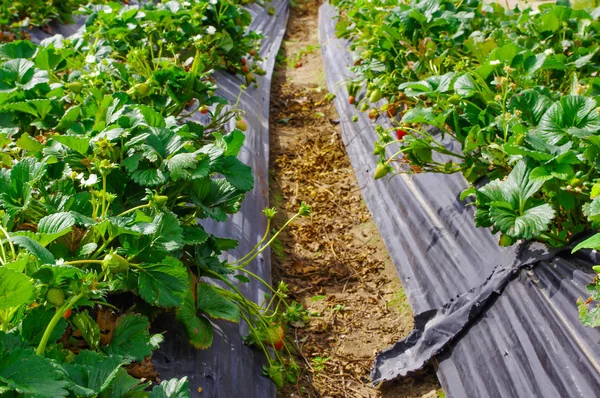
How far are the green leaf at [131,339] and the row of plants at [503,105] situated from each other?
3.82 feet

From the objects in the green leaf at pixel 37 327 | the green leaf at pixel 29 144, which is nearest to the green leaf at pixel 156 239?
the green leaf at pixel 37 327

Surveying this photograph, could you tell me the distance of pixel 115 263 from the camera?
4.97 ft

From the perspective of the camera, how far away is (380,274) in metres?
3.13

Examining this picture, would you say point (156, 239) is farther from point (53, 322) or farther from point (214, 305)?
point (214, 305)

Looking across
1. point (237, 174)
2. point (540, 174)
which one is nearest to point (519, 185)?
point (540, 174)

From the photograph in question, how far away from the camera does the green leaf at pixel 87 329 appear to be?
159 cm

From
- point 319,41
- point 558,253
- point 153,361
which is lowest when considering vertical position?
point 319,41

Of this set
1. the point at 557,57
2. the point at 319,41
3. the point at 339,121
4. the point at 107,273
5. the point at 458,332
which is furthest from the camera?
the point at 319,41

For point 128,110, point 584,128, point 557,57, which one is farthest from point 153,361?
point 557,57

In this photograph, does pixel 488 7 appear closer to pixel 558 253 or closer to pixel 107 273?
pixel 558 253

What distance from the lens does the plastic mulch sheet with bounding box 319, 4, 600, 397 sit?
76.5 inches

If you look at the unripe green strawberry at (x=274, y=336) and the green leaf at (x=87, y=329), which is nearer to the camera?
the green leaf at (x=87, y=329)

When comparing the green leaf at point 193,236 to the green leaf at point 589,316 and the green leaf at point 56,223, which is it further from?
the green leaf at point 589,316

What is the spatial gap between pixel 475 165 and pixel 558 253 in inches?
23.5
